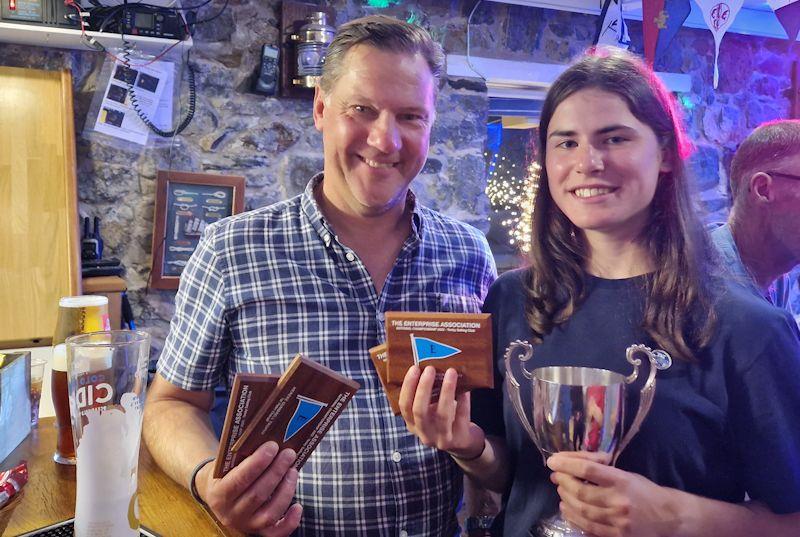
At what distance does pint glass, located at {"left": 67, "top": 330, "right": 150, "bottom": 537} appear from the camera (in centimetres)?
79

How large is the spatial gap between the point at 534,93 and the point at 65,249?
8.51 ft

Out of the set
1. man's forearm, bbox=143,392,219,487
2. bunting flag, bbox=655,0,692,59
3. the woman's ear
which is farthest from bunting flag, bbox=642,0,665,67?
man's forearm, bbox=143,392,219,487

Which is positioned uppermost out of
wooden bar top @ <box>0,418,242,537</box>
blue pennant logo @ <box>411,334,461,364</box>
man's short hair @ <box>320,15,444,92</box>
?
man's short hair @ <box>320,15,444,92</box>

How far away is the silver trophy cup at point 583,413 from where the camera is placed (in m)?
0.98

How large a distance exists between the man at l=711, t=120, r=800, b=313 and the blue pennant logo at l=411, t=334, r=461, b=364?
1373mm

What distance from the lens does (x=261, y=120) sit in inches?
118

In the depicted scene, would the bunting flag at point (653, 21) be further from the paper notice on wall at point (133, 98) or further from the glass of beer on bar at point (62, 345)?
the glass of beer on bar at point (62, 345)

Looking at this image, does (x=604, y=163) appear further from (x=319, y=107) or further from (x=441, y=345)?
(x=319, y=107)

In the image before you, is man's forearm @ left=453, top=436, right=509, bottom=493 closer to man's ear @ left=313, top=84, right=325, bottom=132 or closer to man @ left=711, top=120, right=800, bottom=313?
man's ear @ left=313, top=84, right=325, bottom=132

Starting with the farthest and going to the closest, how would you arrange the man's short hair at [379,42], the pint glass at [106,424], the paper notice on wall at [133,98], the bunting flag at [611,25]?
the bunting flag at [611,25]
the paper notice on wall at [133,98]
the man's short hair at [379,42]
the pint glass at [106,424]

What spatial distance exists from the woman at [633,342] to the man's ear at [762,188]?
105 cm

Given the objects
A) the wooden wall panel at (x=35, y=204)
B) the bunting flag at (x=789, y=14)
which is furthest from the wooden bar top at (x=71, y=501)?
the bunting flag at (x=789, y=14)

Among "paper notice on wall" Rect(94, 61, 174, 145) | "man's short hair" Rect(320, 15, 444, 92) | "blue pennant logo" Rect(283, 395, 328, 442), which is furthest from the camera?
"paper notice on wall" Rect(94, 61, 174, 145)

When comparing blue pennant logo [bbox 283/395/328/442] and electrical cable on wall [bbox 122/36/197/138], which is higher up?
electrical cable on wall [bbox 122/36/197/138]
